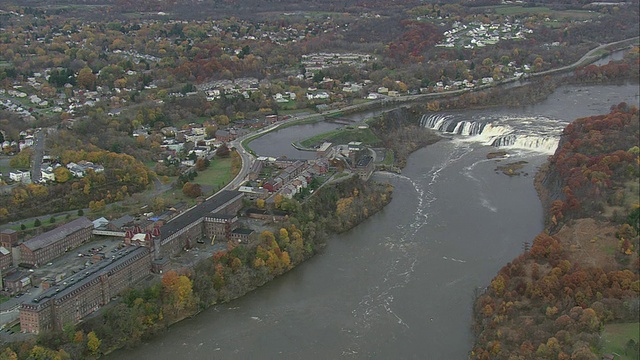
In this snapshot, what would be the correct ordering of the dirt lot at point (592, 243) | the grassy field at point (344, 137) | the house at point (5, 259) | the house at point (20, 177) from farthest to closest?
the grassy field at point (344, 137) < the house at point (20, 177) < the house at point (5, 259) < the dirt lot at point (592, 243)

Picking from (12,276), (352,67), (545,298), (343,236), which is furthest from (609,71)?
(12,276)

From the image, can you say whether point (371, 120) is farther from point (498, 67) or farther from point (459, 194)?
point (498, 67)

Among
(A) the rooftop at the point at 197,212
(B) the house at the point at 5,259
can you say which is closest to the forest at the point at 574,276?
(A) the rooftop at the point at 197,212

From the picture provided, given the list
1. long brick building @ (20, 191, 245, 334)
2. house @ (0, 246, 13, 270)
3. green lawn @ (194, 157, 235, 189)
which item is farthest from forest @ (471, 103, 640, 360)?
house @ (0, 246, 13, 270)

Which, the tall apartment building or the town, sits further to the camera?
the town

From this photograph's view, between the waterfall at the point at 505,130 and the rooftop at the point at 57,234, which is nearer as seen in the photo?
the rooftop at the point at 57,234

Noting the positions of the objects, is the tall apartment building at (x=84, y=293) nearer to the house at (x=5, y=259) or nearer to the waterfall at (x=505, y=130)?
the house at (x=5, y=259)

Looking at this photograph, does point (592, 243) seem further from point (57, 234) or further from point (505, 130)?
point (505, 130)

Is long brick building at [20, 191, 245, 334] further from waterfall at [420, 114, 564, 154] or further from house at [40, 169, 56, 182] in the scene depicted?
waterfall at [420, 114, 564, 154]
